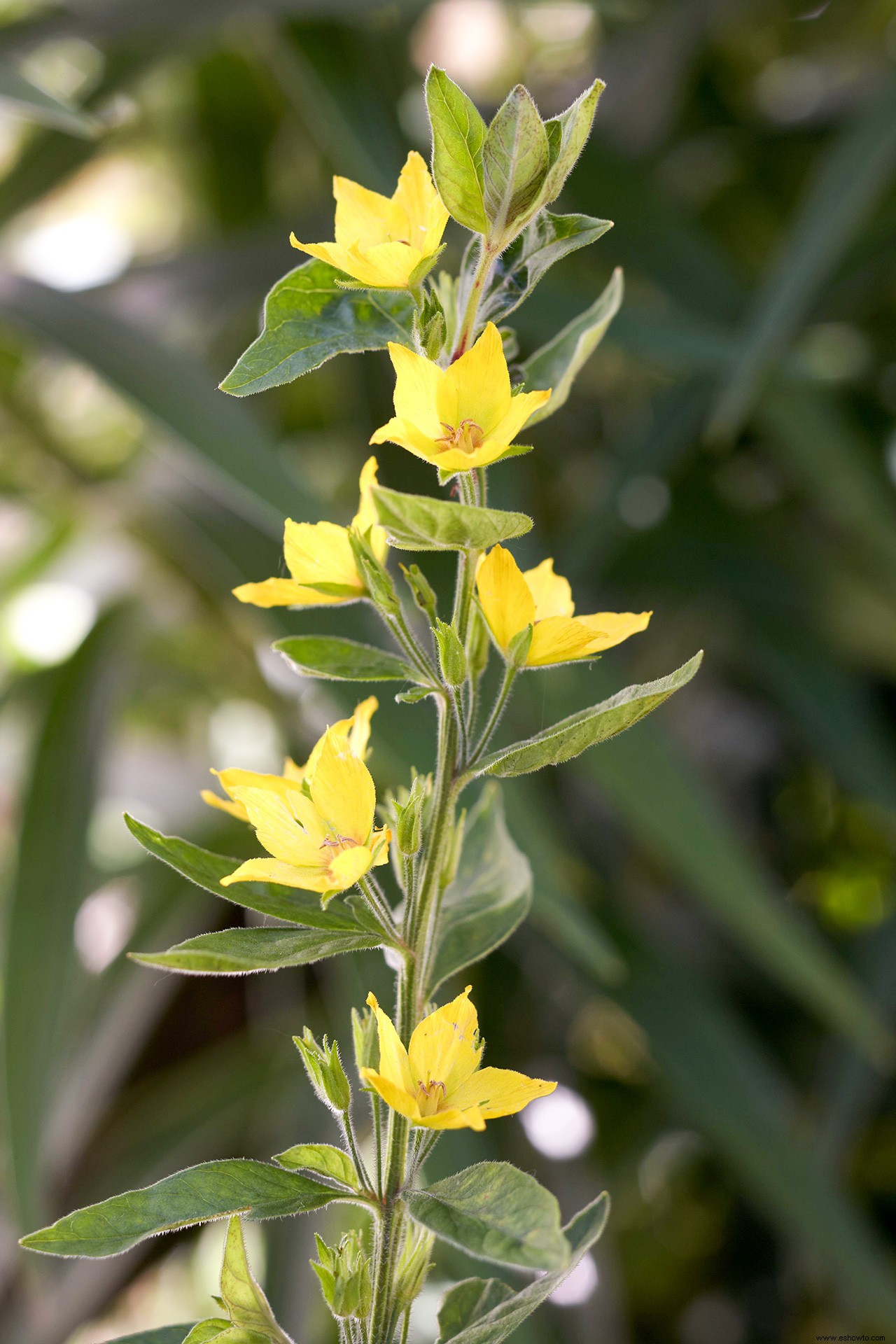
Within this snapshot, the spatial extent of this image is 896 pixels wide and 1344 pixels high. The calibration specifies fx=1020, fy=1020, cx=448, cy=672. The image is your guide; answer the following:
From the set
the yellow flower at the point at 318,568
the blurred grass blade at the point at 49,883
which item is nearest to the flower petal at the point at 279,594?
the yellow flower at the point at 318,568

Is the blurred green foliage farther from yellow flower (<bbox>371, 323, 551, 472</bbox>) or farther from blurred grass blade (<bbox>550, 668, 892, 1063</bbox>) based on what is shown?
yellow flower (<bbox>371, 323, 551, 472</bbox>)

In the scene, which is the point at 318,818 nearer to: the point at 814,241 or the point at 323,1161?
the point at 323,1161

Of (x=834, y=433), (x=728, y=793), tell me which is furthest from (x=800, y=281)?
(x=728, y=793)

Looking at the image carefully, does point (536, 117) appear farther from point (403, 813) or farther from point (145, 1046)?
point (145, 1046)

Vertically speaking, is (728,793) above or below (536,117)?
below

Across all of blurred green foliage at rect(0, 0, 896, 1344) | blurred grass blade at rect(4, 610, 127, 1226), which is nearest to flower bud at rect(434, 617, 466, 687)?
blurred green foliage at rect(0, 0, 896, 1344)
